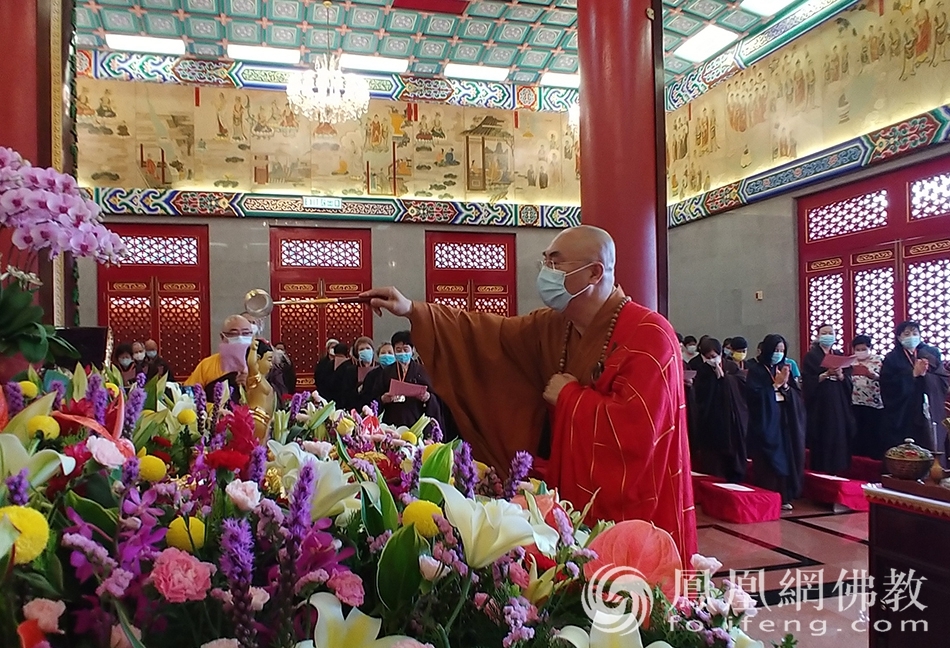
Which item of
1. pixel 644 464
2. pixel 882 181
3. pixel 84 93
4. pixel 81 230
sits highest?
pixel 84 93

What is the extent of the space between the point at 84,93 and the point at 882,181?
29.4ft

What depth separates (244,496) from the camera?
636 millimetres

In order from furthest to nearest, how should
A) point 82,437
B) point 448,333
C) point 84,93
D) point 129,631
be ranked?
point 84,93 < point 448,333 < point 82,437 < point 129,631

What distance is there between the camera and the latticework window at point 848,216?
6797 mm

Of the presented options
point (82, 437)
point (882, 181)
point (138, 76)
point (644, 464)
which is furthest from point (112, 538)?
point (138, 76)

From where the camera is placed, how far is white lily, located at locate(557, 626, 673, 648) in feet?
2.05

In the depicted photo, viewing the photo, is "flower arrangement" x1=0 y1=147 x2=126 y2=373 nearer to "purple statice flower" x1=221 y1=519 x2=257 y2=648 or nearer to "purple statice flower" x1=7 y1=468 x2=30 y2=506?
"purple statice flower" x1=7 y1=468 x2=30 y2=506

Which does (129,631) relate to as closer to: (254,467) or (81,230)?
(254,467)

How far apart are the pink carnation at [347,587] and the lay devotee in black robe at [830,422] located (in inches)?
236

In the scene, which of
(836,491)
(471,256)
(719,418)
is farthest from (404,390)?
(471,256)

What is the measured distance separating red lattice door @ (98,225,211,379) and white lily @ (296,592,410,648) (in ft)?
29.1

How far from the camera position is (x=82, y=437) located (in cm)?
92

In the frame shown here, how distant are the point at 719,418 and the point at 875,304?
93.4 inches

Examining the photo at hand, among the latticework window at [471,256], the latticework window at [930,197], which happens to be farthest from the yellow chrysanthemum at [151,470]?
the latticework window at [471,256]
